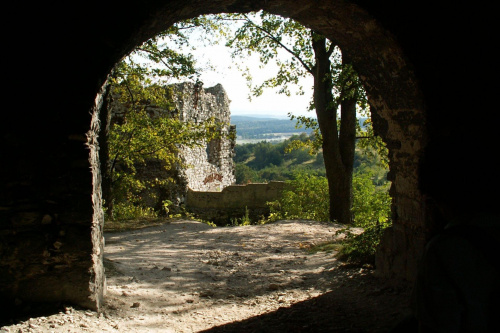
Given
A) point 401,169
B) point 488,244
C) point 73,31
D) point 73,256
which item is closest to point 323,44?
point 401,169

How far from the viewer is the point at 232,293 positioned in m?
4.13

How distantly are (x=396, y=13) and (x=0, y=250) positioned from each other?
3539 mm

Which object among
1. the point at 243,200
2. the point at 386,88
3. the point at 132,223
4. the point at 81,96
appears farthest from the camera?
the point at 243,200

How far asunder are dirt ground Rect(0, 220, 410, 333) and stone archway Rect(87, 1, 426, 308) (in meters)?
0.38

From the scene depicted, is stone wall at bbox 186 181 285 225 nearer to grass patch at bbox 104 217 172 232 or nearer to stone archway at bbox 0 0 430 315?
grass patch at bbox 104 217 172 232

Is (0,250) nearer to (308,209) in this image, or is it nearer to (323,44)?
(323,44)

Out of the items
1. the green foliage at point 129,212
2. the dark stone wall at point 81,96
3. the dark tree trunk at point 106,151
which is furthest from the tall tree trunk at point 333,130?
Result: the dark stone wall at point 81,96

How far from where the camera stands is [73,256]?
9.99 feet

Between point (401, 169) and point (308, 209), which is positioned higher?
point (401, 169)

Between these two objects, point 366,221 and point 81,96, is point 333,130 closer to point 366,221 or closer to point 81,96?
point 366,221

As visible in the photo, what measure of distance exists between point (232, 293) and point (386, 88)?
2609mm

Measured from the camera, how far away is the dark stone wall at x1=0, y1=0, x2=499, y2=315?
279cm

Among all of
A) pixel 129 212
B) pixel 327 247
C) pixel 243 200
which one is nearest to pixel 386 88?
pixel 327 247

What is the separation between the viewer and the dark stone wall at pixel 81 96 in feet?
9.17
